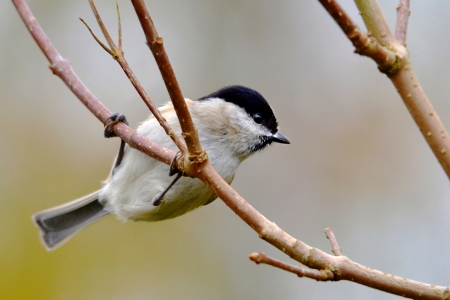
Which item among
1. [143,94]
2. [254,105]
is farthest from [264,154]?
[143,94]

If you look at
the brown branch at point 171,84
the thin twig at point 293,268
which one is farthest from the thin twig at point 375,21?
the thin twig at point 293,268

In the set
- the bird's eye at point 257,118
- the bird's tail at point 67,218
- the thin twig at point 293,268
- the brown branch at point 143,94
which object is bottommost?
the bird's tail at point 67,218

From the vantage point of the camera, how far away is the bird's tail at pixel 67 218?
11.4ft

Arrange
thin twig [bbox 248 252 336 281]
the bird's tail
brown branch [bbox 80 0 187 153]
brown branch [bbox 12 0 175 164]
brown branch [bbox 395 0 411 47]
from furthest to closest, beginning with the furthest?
the bird's tail → brown branch [bbox 12 0 175 164] → brown branch [bbox 80 0 187 153] → brown branch [bbox 395 0 411 47] → thin twig [bbox 248 252 336 281]

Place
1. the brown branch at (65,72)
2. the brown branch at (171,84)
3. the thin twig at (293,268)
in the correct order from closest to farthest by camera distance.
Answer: the thin twig at (293,268) → the brown branch at (171,84) → the brown branch at (65,72)

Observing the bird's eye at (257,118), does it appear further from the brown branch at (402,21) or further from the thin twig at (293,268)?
the thin twig at (293,268)

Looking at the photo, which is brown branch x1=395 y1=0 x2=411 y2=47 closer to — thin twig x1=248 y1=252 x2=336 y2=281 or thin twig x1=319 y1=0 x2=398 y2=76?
thin twig x1=319 y1=0 x2=398 y2=76

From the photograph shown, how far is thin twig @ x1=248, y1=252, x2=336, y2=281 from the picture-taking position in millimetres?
1104

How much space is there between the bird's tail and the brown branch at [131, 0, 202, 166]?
222 centimetres

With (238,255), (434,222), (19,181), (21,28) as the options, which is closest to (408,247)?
(434,222)

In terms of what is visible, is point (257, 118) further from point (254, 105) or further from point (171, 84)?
point (171, 84)

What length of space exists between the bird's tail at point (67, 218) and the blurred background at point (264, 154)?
1330 millimetres

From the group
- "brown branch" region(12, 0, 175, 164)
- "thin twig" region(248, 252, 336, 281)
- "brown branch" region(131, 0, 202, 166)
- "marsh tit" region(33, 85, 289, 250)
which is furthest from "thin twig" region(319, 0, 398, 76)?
"marsh tit" region(33, 85, 289, 250)

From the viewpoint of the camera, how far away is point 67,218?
3.52 metres
